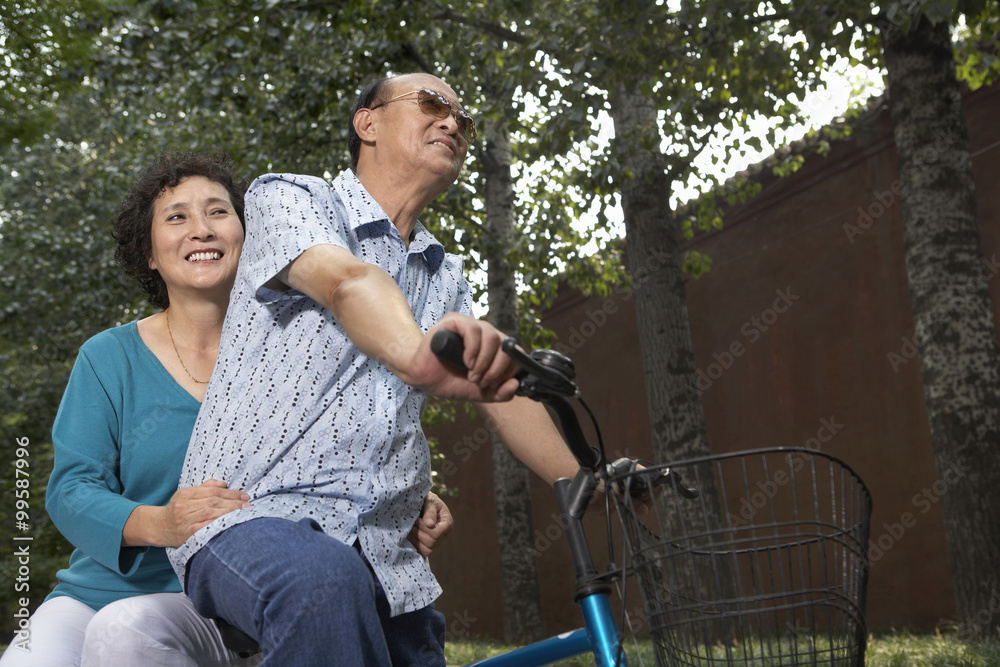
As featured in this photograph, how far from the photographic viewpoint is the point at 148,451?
7.41 feet

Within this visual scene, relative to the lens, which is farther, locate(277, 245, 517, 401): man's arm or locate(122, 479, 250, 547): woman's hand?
locate(122, 479, 250, 547): woman's hand

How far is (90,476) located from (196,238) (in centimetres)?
70

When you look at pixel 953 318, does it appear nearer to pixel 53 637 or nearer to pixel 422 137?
pixel 422 137

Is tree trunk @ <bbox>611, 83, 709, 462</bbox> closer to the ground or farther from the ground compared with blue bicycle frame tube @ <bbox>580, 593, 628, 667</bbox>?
Answer: farther from the ground

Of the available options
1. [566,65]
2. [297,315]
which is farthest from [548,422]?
[566,65]

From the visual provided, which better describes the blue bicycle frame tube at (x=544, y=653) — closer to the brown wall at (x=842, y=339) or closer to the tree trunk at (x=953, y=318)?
the tree trunk at (x=953, y=318)

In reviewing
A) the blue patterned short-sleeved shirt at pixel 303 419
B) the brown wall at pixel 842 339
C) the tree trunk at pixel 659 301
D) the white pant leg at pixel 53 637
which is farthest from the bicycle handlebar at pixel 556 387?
the brown wall at pixel 842 339

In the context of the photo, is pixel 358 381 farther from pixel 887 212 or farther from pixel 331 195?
pixel 887 212

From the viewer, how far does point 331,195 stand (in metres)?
1.86

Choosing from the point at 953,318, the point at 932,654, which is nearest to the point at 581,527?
the point at 932,654

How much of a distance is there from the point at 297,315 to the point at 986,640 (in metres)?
4.60

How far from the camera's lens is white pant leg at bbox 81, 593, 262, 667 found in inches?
72.4

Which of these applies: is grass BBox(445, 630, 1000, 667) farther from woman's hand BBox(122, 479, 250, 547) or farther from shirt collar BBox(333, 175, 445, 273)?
woman's hand BBox(122, 479, 250, 547)

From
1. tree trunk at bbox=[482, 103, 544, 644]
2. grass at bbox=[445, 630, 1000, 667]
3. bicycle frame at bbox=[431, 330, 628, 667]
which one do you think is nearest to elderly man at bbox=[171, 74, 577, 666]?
bicycle frame at bbox=[431, 330, 628, 667]
